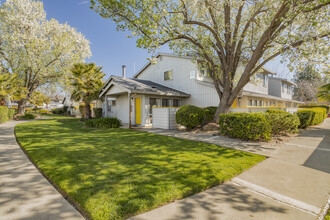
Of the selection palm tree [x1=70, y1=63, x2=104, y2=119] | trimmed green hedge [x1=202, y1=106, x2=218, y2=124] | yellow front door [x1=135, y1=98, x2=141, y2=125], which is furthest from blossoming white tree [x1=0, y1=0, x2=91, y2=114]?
trimmed green hedge [x1=202, y1=106, x2=218, y2=124]

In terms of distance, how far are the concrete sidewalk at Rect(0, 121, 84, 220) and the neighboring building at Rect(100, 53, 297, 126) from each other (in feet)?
27.7

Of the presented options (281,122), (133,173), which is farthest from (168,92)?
(133,173)

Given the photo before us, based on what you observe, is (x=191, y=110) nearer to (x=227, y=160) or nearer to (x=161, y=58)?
(x=227, y=160)

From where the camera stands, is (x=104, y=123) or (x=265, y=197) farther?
(x=104, y=123)

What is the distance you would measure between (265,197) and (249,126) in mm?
4776

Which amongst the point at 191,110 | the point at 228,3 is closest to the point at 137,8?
the point at 228,3

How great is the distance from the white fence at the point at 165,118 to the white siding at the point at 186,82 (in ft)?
11.7

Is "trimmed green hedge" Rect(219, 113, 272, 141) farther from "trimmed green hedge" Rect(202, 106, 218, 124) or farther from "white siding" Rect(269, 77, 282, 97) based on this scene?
"white siding" Rect(269, 77, 282, 97)

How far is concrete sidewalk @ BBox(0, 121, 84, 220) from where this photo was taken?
7.52 feet

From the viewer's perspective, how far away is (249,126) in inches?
281

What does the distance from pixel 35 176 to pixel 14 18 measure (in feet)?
75.5

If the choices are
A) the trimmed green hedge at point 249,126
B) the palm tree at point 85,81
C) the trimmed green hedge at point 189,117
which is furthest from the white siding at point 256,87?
the palm tree at point 85,81

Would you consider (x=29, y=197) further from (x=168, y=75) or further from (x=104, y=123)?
(x=168, y=75)

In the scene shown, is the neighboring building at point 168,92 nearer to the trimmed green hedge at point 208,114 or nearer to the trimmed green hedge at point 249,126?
the trimmed green hedge at point 208,114
